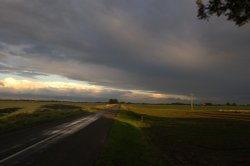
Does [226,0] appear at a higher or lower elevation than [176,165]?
higher

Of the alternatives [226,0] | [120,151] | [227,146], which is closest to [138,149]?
[120,151]

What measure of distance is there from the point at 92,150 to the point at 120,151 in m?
1.45

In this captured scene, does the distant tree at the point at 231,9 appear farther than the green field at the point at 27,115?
No

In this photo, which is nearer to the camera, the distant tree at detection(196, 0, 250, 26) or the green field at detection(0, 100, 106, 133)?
the distant tree at detection(196, 0, 250, 26)

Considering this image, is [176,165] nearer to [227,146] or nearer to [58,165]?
[58,165]

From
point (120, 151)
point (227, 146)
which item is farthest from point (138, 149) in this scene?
point (227, 146)

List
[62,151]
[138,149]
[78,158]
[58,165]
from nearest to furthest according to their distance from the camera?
[58,165], [78,158], [62,151], [138,149]

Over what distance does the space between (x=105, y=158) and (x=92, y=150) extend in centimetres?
262

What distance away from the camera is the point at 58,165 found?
1234 cm

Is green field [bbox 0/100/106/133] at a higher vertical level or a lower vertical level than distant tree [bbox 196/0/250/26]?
lower

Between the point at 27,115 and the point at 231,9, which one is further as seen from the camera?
the point at 27,115

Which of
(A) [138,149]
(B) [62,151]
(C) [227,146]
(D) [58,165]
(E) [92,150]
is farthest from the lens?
(C) [227,146]

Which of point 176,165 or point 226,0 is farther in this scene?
point 226,0

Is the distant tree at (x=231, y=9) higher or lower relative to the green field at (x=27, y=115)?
higher
